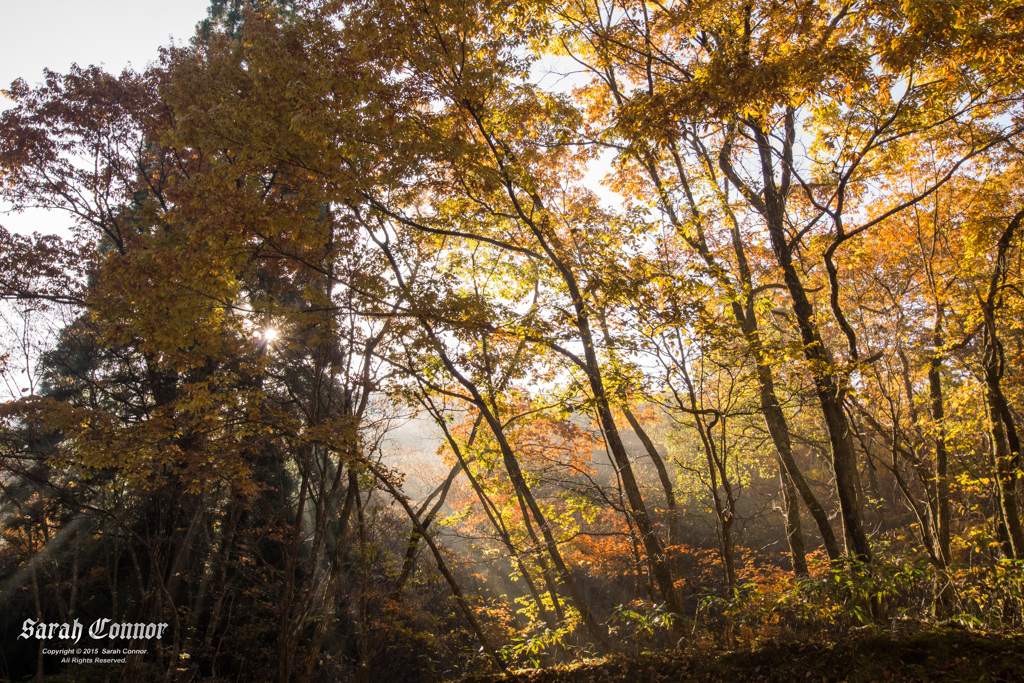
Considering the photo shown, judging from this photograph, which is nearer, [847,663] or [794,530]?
[847,663]

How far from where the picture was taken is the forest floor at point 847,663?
9.80 ft

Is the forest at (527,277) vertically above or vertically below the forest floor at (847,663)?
above

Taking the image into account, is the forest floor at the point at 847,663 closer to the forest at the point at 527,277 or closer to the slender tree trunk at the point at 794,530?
the forest at the point at 527,277

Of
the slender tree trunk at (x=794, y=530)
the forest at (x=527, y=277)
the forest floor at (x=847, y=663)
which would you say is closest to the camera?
the forest floor at (x=847, y=663)

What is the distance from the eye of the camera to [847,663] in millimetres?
3209

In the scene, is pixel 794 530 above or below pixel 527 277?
below

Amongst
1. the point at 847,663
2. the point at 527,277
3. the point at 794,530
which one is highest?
the point at 527,277

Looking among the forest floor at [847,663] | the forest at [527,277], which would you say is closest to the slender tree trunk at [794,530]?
the forest at [527,277]

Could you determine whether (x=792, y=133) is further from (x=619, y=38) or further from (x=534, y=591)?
(x=534, y=591)

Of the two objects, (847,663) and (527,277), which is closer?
(847,663)

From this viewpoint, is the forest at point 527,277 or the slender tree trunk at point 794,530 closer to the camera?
the forest at point 527,277

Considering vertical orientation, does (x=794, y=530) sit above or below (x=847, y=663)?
below

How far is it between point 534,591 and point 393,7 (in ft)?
26.4

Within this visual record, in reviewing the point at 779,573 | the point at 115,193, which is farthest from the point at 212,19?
the point at 779,573
